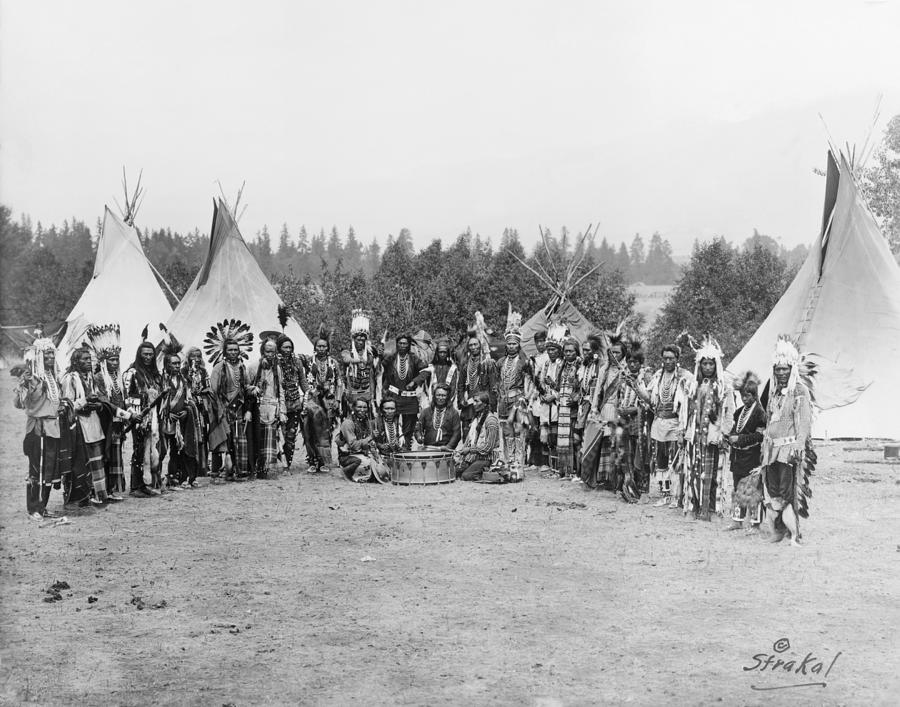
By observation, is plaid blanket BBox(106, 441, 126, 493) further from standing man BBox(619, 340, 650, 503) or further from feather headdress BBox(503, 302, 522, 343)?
standing man BBox(619, 340, 650, 503)

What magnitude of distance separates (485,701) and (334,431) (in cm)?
631

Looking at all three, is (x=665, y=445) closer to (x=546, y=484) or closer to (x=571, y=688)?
(x=546, y=484)

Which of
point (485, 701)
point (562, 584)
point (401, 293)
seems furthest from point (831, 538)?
point (401, 293)

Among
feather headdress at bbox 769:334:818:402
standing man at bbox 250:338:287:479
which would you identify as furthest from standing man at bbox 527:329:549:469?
feather headdress at bbox 769:334:818:402

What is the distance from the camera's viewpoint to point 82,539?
6.49m

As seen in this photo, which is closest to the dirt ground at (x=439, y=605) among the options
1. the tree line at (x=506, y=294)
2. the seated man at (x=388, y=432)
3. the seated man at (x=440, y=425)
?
the seated man at (x=388, y=432)

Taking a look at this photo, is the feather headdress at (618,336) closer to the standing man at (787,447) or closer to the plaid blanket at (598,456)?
the plaid blanket at (598,456)

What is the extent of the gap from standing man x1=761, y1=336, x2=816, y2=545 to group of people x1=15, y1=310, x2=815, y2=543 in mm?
12

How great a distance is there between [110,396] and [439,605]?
3897 millimetres
